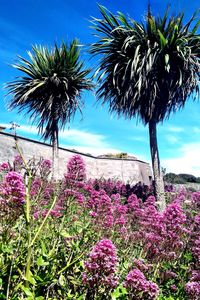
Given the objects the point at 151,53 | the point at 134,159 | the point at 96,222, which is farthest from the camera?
the point at 134,159

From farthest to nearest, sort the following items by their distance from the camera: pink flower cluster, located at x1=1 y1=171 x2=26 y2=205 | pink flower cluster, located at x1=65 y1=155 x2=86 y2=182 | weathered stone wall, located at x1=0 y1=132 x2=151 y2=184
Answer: weathered stone wall, located at x1=0 y1=132 x2=151 y2=184, pink flower cluster, located at x1=65 y1=155 x2=86 y2=182, pink flower cluster, located at x1=1 y1=171 x2=26 y2=205

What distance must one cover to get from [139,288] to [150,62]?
909 cm

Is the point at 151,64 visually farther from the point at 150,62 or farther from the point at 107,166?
the point at 107,166

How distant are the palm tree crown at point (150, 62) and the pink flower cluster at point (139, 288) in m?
8.71

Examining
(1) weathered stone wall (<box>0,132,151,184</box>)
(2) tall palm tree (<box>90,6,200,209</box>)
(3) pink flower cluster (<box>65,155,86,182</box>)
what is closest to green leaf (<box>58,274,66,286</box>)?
(3) pink flower cluster (<box>65,155,86,182</box>)

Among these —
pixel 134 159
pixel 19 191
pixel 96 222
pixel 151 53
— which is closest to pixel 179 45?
pixel 151 53

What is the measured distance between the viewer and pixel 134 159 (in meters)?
22.4

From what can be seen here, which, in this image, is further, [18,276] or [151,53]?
[151,53]

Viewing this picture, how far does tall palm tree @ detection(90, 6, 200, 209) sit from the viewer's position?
10.5 metres

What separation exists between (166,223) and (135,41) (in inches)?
357

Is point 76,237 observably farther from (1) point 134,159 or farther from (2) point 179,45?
(1) point 134,159

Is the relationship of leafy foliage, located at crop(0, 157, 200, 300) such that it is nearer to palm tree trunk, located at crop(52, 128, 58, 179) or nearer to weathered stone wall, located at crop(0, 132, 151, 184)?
palm tree trunk, located at crop(52, 128, 58, 179)

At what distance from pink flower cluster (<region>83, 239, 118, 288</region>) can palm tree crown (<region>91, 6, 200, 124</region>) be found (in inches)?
345

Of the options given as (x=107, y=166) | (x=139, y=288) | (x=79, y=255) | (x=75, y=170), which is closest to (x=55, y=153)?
(x=107, y=166)
